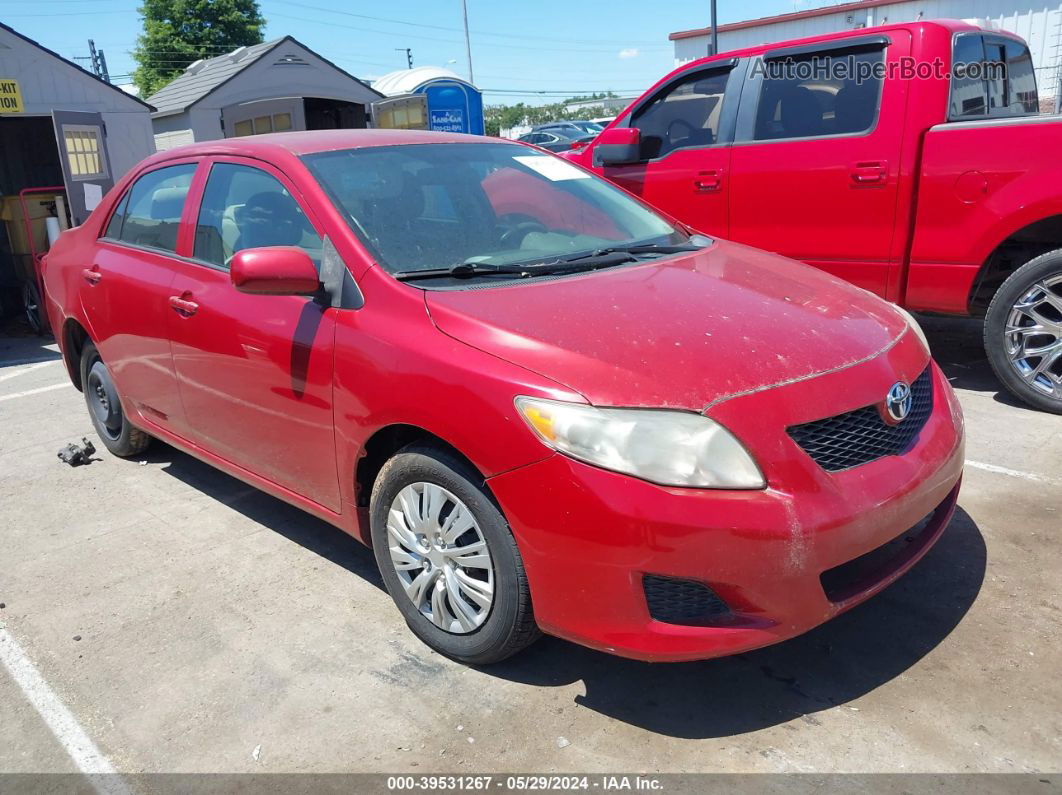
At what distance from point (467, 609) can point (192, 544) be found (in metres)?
1.77

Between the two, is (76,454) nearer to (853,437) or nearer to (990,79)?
(853,437)

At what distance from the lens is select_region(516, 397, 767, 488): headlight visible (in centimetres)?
227

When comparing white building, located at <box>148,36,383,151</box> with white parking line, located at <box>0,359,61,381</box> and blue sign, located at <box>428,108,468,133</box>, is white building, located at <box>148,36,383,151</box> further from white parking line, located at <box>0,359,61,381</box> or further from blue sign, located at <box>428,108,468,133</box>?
white parking line, located at <box>0,359,61,381</box>

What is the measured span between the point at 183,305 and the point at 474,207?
4.34 ft

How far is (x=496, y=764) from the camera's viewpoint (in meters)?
2.42

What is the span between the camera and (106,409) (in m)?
4.86

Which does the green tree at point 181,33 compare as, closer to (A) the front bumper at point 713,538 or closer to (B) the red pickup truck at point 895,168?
(B) the red pickup truck at point 895,168

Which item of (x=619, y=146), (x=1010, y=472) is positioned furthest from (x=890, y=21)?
(x=1010, y=472)

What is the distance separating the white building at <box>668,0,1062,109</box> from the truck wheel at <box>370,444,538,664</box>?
17034 mm

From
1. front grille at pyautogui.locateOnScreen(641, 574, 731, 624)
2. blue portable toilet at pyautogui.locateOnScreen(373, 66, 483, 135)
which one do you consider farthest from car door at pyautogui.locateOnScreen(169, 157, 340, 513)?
blue portable toilet at pyautogui.locateOnScreen(373, 66, 483, 135)

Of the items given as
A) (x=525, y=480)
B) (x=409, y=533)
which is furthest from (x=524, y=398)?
(x=409, y=533)

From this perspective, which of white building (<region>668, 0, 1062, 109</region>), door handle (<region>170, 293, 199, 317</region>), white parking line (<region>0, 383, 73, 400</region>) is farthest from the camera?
white building (<region>668, 0, 1062, 109</region>)

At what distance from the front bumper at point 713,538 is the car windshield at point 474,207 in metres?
1.09

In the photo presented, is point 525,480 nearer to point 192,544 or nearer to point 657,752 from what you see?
point 657,752
